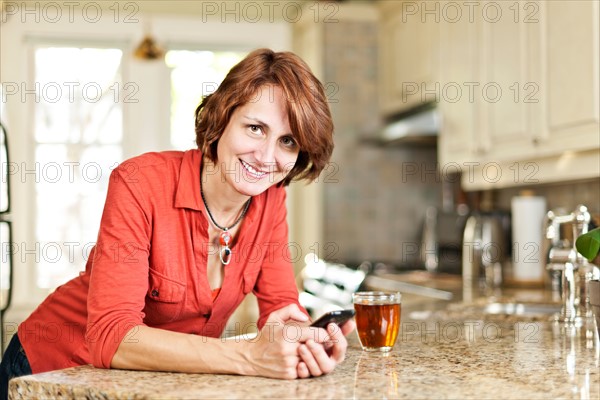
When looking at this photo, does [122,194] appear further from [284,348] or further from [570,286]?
[570,286]

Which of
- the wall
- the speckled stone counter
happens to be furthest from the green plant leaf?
the wall

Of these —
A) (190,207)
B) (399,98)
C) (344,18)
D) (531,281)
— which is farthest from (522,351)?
(344,18)

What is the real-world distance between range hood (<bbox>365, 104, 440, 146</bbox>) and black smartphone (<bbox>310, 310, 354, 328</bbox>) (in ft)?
8.20

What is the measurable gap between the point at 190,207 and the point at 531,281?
1900 millimetres

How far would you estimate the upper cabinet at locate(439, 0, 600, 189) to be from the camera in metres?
2.33

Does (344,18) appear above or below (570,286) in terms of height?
above

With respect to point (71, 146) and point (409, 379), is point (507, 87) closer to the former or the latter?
point (409, 379)

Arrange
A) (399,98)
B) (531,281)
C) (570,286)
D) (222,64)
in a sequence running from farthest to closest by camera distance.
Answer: (222,64) < (399,98) < (531,281) < (570,286)

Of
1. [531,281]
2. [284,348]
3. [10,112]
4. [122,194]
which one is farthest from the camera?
[10,112]

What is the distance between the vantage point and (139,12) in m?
4.81

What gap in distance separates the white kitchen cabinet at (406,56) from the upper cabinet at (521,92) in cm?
18

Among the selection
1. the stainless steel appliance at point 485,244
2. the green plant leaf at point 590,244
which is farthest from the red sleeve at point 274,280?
the stainless steel appliance at point 485,244

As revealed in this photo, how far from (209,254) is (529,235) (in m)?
1.83

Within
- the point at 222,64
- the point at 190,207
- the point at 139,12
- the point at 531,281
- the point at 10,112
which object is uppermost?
the point at 139,12
